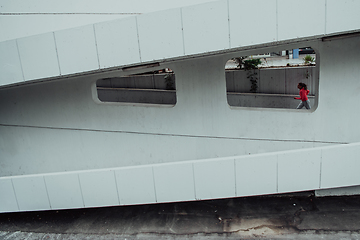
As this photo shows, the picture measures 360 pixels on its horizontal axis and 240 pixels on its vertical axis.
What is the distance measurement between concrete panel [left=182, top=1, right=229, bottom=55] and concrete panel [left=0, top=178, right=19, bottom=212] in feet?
16.2

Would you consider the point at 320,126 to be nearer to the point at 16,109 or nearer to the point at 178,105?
the point at 178,105

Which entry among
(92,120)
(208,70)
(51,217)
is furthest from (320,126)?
(51,217)

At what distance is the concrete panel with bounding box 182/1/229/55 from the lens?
4.78 meters

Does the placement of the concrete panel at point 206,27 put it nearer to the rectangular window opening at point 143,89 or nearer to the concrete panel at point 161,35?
the concrete panel at point 161,35

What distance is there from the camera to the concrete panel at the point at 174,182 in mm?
6121

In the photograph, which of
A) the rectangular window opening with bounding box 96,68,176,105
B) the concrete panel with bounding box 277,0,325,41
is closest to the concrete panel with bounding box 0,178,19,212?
the concrete panel with bounding box 277,0,325,41

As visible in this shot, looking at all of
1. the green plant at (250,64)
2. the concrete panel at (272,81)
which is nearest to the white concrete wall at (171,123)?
the concrete panel at (272,81)

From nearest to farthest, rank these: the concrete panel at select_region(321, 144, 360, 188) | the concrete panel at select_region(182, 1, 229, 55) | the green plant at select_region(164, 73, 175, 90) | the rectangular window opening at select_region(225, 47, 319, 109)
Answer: the concrete panel at select_region(182, 1, 229, 55) < the concrete panel at select_region(321, 144, 360, 188) < the rectangular window opening at select_region(225, 47, 319, 109) < the green plant at select_region(164, 73, 175, 90)

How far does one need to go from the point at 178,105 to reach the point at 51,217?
4.25m

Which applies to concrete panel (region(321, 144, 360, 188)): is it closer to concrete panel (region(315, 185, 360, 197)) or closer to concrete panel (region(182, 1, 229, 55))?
concrete panel (region(315, 185, 360, 197))

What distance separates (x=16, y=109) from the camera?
7.16 metres

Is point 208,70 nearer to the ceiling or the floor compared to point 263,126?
nearer to the ceiling

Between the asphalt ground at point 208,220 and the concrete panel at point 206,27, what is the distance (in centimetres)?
379

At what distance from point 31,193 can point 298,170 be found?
5643 millimetres
